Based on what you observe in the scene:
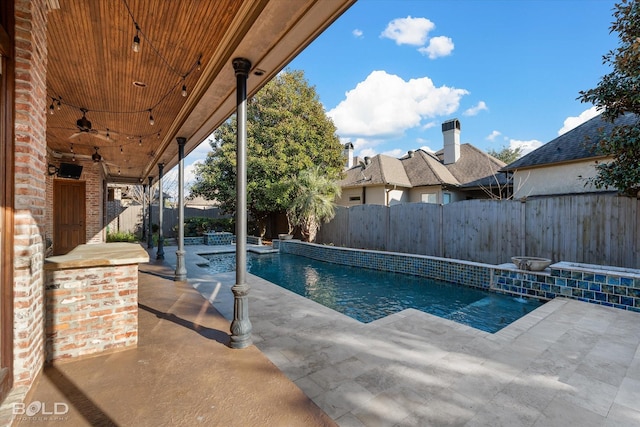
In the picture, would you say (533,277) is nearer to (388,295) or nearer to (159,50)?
(388,295)

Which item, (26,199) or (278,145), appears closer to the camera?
(26,199)

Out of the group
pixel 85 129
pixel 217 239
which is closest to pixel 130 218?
pixel 217 239

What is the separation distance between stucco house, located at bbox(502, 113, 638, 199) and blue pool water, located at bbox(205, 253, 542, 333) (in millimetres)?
4073

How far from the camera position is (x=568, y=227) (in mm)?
6188

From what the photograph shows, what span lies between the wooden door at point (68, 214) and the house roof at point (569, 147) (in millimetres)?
13551

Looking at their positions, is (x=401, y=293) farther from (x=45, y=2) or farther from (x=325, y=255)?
(x=45, y=2)

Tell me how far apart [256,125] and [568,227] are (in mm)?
12249

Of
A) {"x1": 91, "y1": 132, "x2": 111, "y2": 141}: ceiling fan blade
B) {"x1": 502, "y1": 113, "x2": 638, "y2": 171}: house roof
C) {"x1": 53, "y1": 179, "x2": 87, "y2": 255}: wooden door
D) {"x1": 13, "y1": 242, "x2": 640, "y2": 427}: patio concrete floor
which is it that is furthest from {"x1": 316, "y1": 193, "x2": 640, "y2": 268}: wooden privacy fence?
{"x1": 53, "y1": 179, "x2": 87, "y2": 255}: wooden door

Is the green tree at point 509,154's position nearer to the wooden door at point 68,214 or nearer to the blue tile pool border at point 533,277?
the blue tile pool border at point 533,277

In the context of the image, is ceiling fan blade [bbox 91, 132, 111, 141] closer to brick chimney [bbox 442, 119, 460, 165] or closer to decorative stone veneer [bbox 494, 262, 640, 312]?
decorative stone veneer [bbox 494, 262, 640, 312]

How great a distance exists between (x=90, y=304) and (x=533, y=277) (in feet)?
21.8

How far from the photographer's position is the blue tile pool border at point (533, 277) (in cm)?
→ 435

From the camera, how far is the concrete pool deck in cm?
202

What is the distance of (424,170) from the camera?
15008 mm
